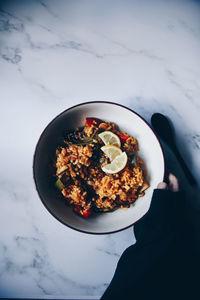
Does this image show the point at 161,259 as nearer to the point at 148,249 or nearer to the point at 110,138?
the point at 148,249

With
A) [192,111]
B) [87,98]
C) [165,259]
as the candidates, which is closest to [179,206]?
[165,259]

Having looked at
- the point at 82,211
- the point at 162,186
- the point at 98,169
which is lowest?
the point at 82,211

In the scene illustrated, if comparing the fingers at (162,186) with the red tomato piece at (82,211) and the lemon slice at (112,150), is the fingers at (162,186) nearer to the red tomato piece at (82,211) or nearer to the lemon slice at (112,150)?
the lemon slice at (112,150)

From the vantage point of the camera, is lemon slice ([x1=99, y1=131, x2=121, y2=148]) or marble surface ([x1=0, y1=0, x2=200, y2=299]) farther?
marble surface ([x1=0, y1=0, x2=200, y2=299])

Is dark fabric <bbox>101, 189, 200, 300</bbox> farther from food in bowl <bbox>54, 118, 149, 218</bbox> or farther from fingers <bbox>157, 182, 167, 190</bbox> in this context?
food in bowl <bbox>54, 118, 149, 218</bbox>

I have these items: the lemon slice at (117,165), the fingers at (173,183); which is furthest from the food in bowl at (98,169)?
the fingers at (173,183)

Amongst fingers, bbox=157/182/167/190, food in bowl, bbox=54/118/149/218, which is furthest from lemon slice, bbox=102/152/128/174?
fingers, bbox=157/182/167/190

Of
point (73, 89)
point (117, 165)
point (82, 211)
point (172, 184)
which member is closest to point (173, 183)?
point (172, 184)
